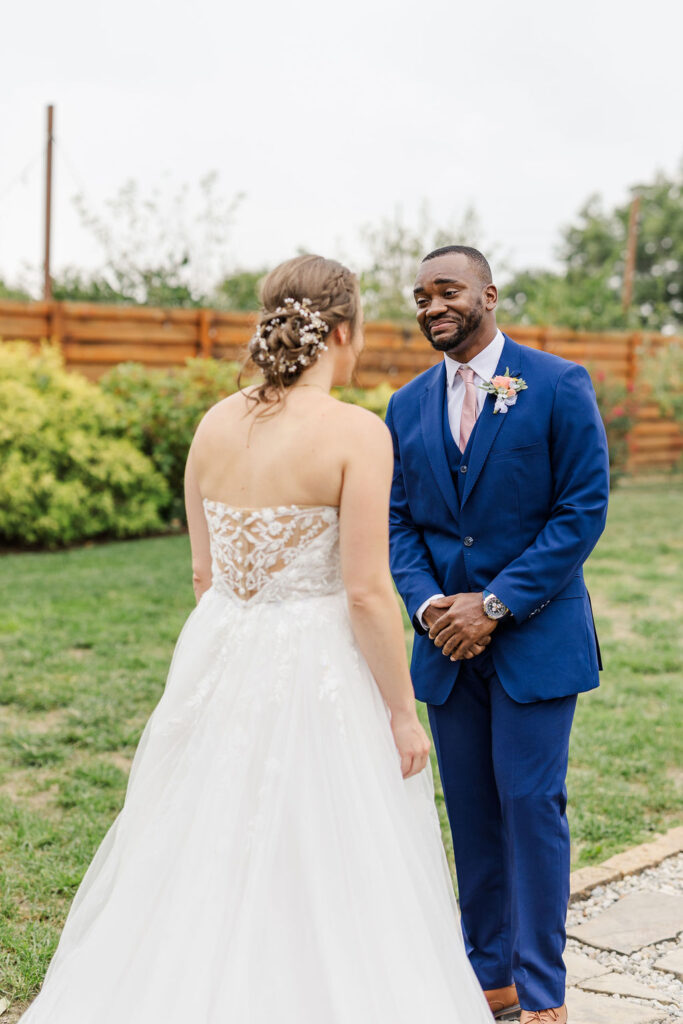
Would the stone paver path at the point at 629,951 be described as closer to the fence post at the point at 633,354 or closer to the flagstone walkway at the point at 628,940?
the flagstone walkway at the point at 628,940

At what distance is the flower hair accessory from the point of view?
8.29 feet

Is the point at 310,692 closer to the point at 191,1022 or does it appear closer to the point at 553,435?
the point at 191,1022

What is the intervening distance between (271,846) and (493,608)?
0.90 m

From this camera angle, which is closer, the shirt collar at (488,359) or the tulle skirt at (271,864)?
the tulle skirt at (271,864)

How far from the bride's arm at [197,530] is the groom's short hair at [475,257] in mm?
915

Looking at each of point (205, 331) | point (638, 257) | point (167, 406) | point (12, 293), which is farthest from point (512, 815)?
point (638, 257)

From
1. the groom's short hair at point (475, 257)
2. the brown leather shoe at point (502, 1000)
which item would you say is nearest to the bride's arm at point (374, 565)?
the groom's short hair at point (475, 257)

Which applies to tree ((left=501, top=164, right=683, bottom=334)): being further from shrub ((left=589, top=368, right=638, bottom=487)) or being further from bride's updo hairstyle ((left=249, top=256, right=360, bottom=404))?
bride's updo hairstyle ((left=249, top=256, right=360, bottom=404))

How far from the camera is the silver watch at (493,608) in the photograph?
2.90m

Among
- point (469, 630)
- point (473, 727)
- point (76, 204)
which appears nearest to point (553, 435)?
point (469, 630)

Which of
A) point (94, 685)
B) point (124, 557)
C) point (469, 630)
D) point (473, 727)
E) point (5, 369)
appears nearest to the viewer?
point (469, 630)

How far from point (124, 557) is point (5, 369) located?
2.58m

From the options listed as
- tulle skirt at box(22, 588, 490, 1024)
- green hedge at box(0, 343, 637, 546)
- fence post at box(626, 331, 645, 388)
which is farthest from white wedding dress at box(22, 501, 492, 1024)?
fence post at box(626, 331, 645, 388)

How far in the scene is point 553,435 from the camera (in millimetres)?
2959
